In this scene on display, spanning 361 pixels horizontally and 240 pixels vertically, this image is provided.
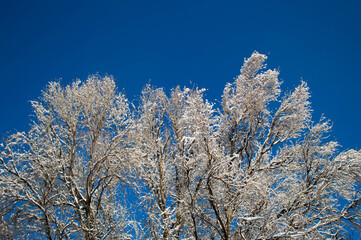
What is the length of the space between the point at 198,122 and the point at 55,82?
204 inches

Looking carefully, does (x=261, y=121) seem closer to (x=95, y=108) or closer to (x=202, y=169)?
(x=202, y=169)

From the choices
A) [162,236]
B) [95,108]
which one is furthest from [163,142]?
[162,236]

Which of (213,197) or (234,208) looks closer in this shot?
(213,197)

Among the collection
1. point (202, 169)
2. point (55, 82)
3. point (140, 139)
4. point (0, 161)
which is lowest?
point (202, 169)

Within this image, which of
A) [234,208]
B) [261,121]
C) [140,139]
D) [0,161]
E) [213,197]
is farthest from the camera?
[140,139]

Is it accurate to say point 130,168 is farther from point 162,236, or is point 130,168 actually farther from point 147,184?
point 162,236

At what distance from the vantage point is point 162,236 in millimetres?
6344

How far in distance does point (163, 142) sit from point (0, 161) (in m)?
4.52

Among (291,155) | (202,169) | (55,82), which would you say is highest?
(55,82)

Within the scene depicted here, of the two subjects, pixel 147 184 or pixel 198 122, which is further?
pixel 147 184

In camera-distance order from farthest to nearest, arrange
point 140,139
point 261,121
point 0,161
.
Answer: point 140,139 → point 261,121 → point 0,161

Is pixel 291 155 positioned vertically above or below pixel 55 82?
below

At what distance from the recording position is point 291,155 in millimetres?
6910

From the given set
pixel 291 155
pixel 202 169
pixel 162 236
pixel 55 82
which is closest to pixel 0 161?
pixel 55 82
